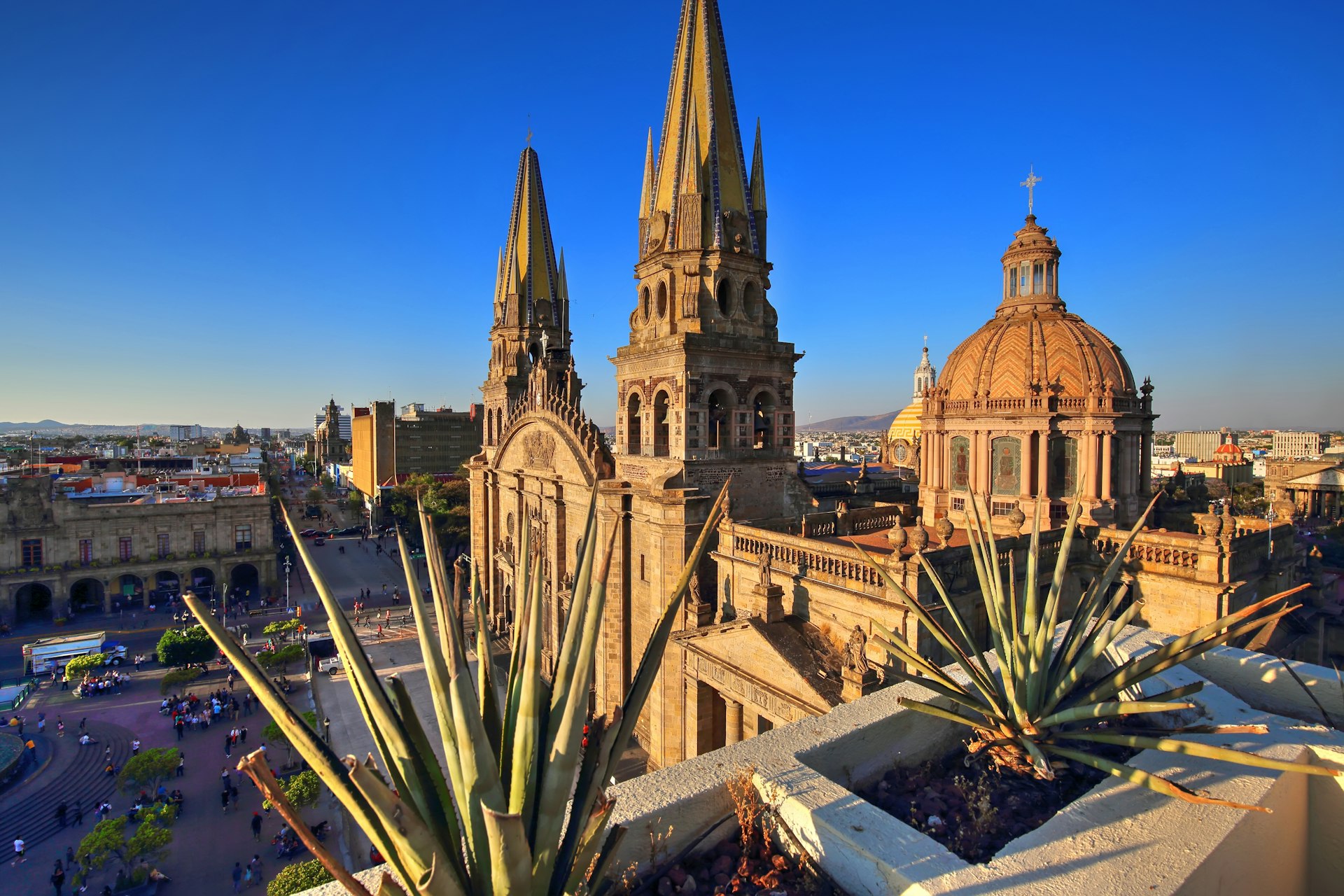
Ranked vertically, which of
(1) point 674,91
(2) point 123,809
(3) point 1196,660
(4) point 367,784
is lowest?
(2) point 123,809

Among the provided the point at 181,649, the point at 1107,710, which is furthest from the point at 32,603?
the point at 1107,710

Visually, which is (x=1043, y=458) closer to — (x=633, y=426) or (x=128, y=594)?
(x=633, y=426)

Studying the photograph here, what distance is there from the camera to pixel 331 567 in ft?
180

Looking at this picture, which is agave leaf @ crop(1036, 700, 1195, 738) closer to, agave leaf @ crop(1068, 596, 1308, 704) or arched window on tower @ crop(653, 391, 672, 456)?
agave leaf @ crop(1068, 596, 1308, 704)

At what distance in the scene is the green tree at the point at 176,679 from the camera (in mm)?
28969

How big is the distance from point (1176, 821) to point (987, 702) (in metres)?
1.61

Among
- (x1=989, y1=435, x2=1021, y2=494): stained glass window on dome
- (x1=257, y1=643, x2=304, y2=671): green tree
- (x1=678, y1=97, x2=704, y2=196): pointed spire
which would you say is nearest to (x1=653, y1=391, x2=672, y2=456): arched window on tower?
(x1=678, y1=97, x2=704, y2=196): pointed spire

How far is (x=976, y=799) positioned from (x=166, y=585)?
6071 centimetres

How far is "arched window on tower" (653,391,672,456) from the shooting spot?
68.2ft

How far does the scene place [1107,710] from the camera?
183 inches

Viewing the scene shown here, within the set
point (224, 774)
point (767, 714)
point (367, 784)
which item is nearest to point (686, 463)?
point (767, 714)

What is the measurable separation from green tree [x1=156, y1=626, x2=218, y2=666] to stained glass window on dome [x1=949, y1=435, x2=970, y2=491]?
3277cm

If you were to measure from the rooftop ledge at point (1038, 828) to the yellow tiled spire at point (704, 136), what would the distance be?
17.3 metres

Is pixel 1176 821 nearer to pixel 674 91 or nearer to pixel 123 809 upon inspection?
pixel 674 91
